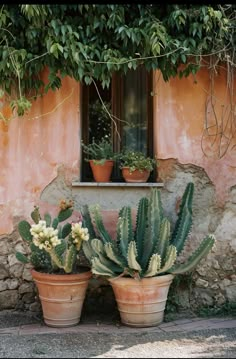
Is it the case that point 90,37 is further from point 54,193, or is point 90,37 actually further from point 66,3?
point 54,193

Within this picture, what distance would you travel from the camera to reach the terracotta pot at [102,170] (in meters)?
4.83

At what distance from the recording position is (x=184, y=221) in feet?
14.9

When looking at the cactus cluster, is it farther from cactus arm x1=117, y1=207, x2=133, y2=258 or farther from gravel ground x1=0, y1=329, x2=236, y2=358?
gravel ground x1=0, y1=329, x2=236, y2=358

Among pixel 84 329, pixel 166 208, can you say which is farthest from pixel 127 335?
pixel 166 208

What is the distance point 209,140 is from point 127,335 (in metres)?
2.12

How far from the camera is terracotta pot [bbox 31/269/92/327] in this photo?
169 inches

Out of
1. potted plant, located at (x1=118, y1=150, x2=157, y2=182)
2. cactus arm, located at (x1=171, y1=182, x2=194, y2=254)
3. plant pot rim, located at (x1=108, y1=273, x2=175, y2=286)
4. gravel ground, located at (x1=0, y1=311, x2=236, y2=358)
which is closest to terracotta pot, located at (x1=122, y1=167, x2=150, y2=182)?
potted plant, located at (x1=118, y1=150, x2=157, y2=182)

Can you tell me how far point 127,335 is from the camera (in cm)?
413

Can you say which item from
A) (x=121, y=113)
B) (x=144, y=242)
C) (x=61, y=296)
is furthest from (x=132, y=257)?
(x=121, y=113)

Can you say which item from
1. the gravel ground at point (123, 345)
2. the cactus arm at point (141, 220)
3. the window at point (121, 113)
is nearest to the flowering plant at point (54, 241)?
the cactus arm at point (141, 220)

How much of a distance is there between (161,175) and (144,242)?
2.58 feet

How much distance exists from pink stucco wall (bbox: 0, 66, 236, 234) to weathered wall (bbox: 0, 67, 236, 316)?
10mm

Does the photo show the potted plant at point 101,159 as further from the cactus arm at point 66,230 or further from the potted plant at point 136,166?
the cactus arm at point 66,230

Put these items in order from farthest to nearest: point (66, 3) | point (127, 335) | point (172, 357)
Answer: point (66, 3), point (127, 335), point (172, 357)
